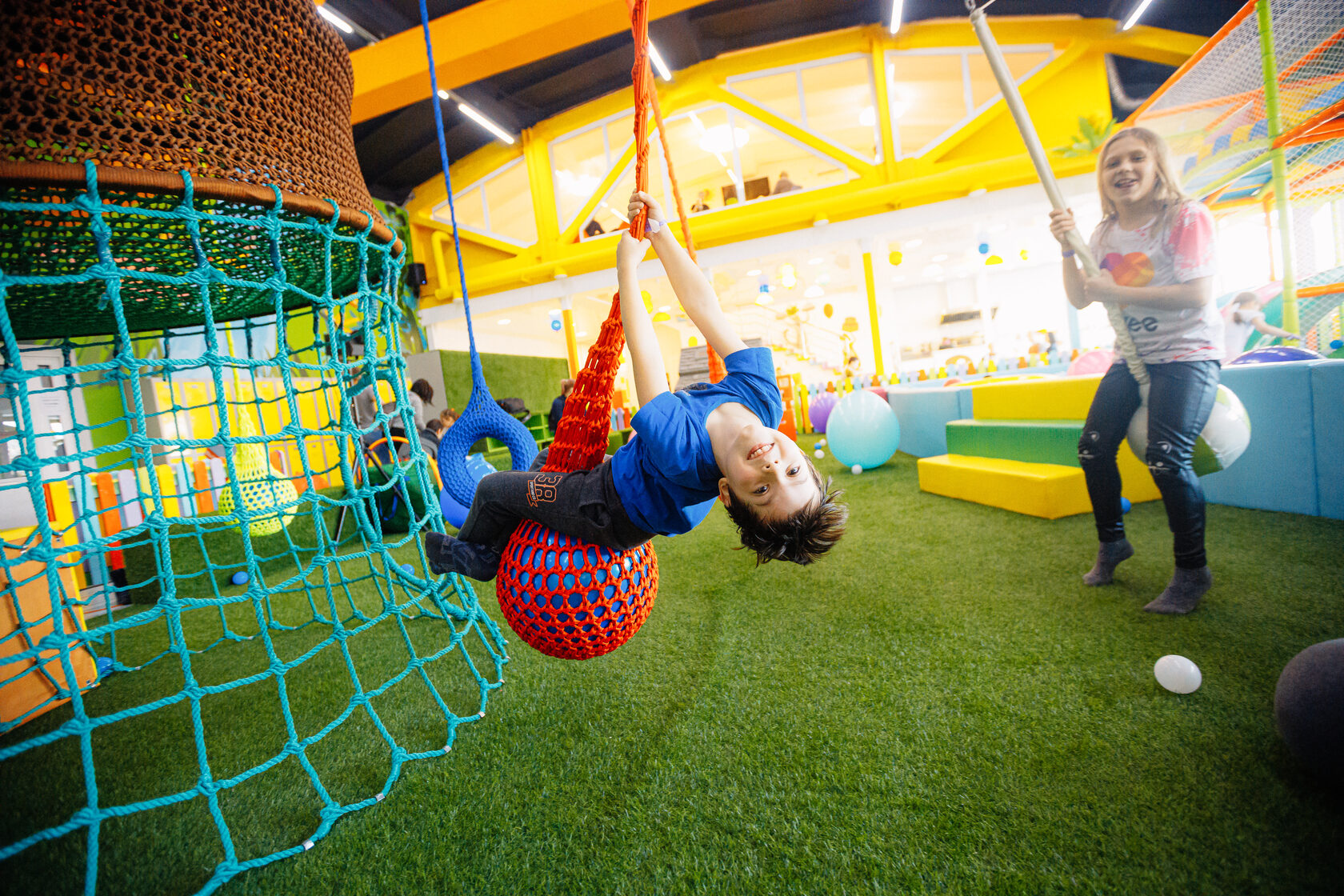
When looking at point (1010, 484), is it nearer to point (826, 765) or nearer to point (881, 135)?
point (826, 765)

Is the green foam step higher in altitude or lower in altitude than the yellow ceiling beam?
lower

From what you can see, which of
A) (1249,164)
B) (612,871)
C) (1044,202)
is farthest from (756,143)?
(612,871)

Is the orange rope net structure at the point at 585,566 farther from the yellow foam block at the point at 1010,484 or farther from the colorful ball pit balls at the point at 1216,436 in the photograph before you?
the yellow foam block at the point at 1010,484

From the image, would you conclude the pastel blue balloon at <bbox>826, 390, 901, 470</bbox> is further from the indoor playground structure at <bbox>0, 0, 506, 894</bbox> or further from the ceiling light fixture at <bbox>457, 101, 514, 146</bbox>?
the ceiling light fixture at <bbox>457, 101, 514, 146</bbox>

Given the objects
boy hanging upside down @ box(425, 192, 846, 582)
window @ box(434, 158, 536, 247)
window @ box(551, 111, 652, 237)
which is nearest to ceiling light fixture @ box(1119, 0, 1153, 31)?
window @ box(551, 111, 652, 237)

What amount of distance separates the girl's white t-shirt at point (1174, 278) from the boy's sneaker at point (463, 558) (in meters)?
1.87

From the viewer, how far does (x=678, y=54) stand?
7453 mm

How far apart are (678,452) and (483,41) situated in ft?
17.7

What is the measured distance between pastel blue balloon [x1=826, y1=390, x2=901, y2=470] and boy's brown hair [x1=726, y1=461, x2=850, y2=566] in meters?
2.89

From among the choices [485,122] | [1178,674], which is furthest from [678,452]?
[485,122]

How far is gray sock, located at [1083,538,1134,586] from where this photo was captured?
5.59 ft

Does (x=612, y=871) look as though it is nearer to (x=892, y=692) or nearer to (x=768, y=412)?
(x=892, y=692)

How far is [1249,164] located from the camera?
2752mm

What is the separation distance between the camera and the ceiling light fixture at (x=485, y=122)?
7.34 meters
